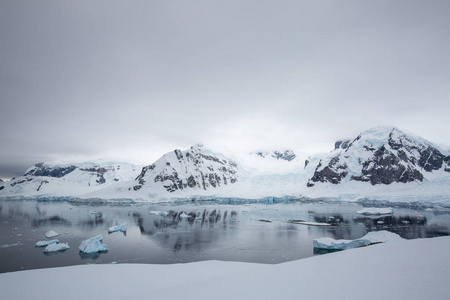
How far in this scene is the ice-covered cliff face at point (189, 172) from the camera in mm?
128875

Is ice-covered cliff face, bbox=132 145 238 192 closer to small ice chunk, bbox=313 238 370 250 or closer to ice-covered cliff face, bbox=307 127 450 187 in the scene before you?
ice-covered cliff face, bbox=307 127 450 187

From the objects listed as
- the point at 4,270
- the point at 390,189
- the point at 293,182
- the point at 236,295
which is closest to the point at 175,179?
the point at 293,182

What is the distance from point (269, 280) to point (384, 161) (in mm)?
137514

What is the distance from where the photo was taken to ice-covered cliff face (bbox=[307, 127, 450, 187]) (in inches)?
4619

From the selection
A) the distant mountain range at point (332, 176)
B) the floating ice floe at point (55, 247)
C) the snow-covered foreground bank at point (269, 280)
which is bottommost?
the floating ice floe at point (55, 247)

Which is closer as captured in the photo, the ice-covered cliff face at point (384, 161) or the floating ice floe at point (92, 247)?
the floating ice floe at point (92, 247)

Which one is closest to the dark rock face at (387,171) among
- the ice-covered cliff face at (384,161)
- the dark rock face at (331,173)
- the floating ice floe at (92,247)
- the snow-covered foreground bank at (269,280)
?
the ice-covered cliff face at (384,161)

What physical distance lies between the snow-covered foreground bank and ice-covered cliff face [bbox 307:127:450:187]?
122 metres

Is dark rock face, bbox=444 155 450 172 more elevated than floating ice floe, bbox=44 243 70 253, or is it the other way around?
dark rock face, bbox=444 155 450 172

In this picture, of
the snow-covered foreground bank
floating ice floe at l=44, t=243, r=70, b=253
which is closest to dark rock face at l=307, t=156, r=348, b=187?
floating ice floe at l=44, t=243, r=70, b=253

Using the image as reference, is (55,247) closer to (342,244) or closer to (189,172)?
(342,244)

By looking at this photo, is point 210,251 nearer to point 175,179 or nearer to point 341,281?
point 341,281

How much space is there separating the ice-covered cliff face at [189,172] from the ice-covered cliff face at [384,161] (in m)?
62.8

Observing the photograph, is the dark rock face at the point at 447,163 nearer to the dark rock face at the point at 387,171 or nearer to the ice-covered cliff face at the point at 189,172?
the dark rock face at the point at 387,171
